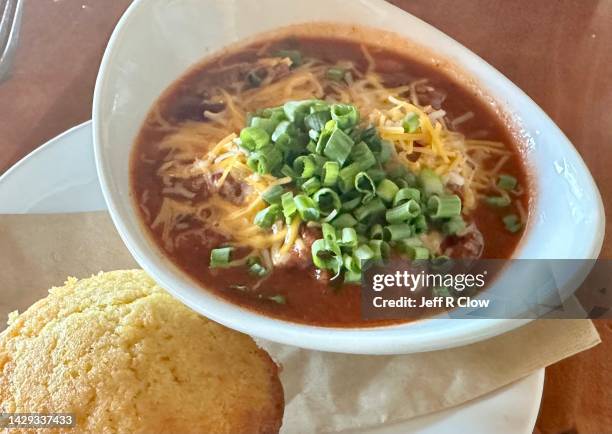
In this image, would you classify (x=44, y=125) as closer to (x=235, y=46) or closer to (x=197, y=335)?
(x=235, y=46)

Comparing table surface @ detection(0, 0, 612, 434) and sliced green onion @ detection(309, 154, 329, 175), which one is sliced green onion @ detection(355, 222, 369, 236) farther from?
table surface @ detection(0, 0, 612, 434)

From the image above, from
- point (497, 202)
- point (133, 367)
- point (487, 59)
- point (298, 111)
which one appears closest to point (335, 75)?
point (298, 111)

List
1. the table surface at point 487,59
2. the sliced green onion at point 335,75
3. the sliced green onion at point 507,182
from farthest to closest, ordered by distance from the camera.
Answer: the table surface at point 487,59 → the sliced green onion at point 335,75 → the sliced green onion at point 507,182

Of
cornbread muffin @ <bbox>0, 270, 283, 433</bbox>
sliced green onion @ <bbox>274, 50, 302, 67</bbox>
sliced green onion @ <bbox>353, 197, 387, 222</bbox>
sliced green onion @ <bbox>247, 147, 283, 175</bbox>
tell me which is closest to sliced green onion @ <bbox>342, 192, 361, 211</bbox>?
sliced green onion @ <bbox>353, 197, 387, 222</bbox>

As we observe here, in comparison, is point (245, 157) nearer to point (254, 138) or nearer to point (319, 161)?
point (254, 138)

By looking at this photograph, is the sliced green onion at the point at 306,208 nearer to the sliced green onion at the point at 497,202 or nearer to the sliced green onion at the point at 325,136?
the sliced green onion at the point at 325,136

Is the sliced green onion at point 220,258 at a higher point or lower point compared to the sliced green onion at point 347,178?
lower

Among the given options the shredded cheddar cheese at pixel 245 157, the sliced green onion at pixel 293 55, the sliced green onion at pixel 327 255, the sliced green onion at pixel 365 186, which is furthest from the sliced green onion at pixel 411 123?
the sliced green onion at pixel 293 55
